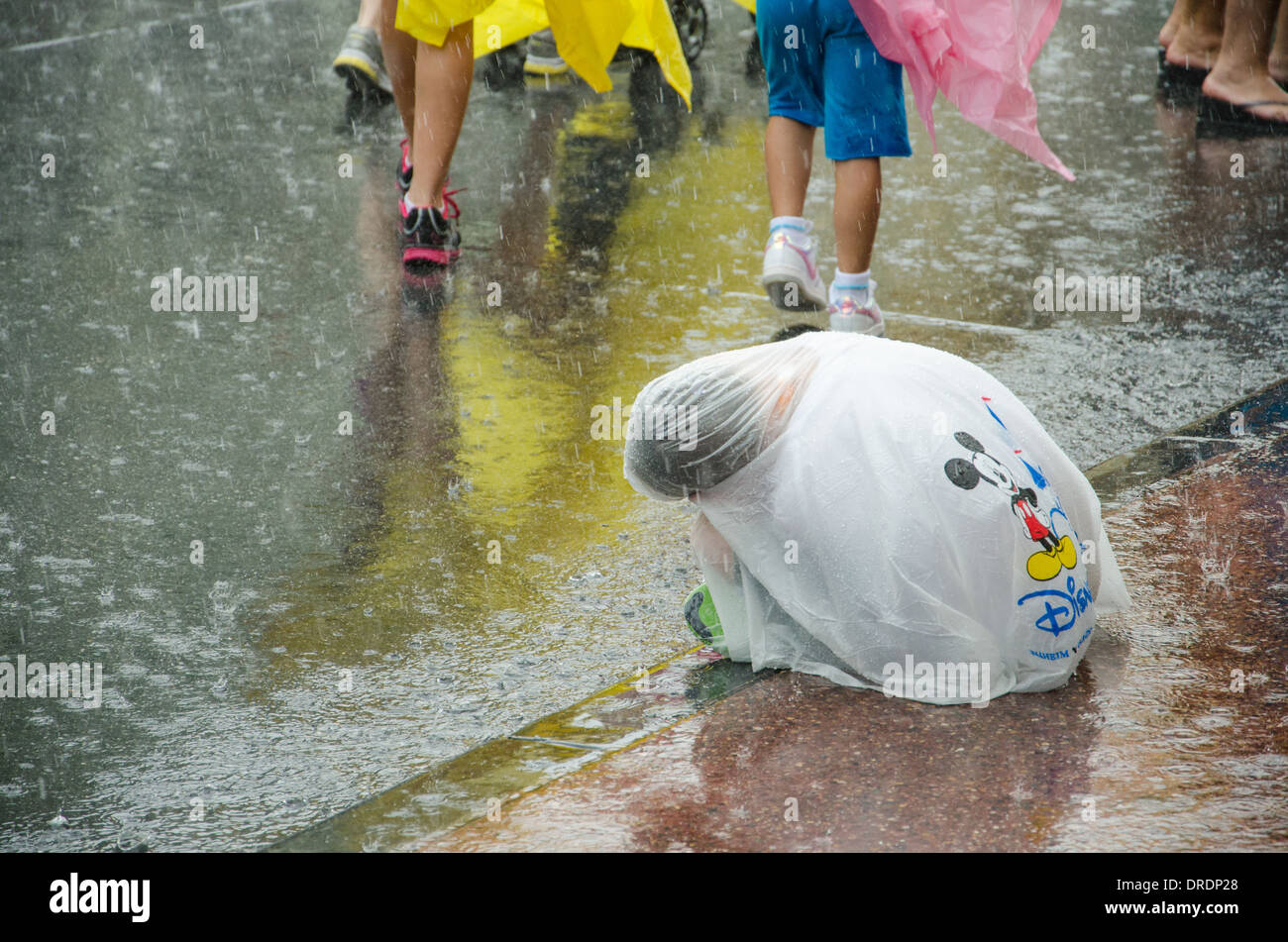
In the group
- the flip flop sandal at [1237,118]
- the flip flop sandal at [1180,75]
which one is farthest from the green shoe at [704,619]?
the flip flop sandal at [1180,75]

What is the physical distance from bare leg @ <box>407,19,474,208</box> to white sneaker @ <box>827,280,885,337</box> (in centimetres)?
152

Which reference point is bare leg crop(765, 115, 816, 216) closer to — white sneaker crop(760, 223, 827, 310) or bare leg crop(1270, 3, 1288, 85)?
white sneaker crop(760, 223, 827, 310)

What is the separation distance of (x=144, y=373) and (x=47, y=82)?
3.41 metres

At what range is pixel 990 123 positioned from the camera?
4.64 meters

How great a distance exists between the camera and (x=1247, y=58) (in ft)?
25.3

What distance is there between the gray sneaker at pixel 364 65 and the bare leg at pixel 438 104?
1894mm

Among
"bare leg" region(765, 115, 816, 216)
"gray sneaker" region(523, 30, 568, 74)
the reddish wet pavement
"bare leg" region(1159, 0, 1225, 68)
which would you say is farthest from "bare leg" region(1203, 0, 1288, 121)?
the reddish wet pavement

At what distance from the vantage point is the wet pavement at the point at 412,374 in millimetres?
2908

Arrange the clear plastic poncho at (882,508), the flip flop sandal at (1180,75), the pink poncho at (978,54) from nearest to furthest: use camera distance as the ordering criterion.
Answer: the clear plastic poncho at (882,508)
the pink poncho at (978,54)
the flip flop sandal at (1180,75)

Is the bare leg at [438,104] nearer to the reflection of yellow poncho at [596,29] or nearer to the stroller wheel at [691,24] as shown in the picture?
the reflection of yellow poncho at [596,29]

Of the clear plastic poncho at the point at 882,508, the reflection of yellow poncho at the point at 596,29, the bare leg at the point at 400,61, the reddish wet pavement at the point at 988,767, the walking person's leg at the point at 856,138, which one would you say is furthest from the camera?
the bare leg at the point at 400,61

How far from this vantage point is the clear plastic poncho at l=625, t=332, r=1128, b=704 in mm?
2828

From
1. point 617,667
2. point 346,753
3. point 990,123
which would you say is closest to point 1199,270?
point 990,123

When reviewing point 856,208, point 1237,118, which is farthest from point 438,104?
point 1237,118
